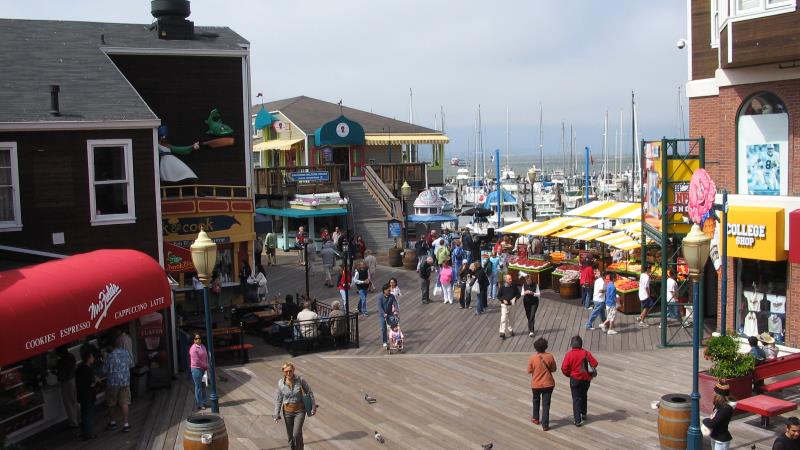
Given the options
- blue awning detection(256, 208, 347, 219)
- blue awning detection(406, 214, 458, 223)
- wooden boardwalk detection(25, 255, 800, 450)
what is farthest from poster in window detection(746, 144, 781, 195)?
blue awning detection(256, 208, 347, 219)

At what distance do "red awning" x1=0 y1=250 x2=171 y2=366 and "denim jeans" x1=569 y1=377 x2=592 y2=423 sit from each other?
7982 mm

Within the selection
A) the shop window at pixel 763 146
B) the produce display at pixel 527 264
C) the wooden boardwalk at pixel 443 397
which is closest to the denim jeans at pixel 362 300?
the wooden boardwalk at pixel 443 397

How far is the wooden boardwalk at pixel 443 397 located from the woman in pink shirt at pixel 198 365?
36 cm

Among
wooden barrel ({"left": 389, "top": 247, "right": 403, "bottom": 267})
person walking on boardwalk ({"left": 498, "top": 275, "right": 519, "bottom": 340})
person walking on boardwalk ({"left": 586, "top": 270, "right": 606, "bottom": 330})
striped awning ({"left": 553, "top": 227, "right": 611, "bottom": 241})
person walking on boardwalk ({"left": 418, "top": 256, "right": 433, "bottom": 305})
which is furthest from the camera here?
wooden barrel ({"left": 389, "top": 247, "right": 403, "bottom": 267})

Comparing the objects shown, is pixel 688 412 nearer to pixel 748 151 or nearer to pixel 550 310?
pixel 748 151

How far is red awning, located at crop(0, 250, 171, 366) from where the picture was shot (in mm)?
12516

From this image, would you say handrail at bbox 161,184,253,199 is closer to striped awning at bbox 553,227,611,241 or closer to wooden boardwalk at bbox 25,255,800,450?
wooden boardwalk at bbox 25,255,800,450

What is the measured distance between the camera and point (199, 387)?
15.6 metres

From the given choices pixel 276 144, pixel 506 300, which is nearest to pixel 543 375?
pixel 506 300

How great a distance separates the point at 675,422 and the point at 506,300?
8.44m

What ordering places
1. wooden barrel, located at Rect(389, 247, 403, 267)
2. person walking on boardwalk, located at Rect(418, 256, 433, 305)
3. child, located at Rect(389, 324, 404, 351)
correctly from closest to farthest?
child, located at Rect(389, 324, 404, 351) < person walking on boardwalk, located at Rect(418, 256, 433, 305) < wooden barrel, located at Rect(389, 247, 403, 267)

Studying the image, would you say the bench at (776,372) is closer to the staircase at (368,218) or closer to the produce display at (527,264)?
the produce display at (527,264)

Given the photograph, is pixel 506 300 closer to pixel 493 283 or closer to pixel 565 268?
pixel 493 283

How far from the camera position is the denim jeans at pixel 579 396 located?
13977 mm
